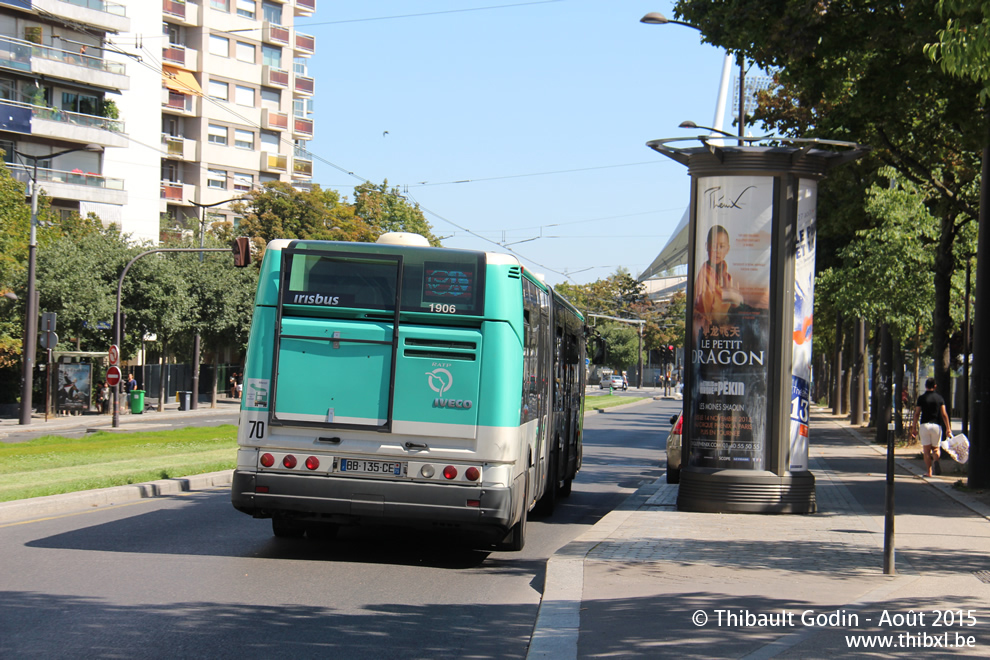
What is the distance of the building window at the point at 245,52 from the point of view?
247 ft

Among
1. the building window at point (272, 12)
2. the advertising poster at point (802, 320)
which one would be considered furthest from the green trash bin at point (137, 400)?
the building window at point (272, 12)

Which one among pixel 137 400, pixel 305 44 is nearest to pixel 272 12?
pixel 305 44

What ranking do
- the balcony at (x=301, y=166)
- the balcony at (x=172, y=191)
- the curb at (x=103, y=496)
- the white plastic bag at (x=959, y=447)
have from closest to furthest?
1. the curb at (x=103, y=496)
2. the white plastic bag at (x=959, y=447)
3. the balcony at (x=172, y=191)
4. the balcony at (x=301, y=166)

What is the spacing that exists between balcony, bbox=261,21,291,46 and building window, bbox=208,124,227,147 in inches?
286

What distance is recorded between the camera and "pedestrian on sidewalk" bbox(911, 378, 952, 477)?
19.3m

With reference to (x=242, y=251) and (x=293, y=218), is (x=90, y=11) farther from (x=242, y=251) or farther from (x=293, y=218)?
(x=242, y=251)

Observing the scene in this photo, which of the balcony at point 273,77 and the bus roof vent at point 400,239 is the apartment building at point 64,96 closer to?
the balcony at point 273,77

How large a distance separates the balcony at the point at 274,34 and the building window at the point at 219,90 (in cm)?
447

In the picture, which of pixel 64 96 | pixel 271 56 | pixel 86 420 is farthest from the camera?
pixel 271 56

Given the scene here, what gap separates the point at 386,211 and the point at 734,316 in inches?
2544

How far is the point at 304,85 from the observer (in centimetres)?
8262

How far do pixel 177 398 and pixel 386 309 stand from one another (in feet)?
153

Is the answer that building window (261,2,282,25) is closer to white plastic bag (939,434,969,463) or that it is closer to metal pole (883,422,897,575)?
white plastic bag (939,434,969,463)

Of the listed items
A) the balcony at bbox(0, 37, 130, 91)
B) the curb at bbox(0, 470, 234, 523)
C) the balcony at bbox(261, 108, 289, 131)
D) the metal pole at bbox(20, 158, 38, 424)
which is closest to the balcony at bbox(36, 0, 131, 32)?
the balcony at bbox(0, 37, 130, 91)
